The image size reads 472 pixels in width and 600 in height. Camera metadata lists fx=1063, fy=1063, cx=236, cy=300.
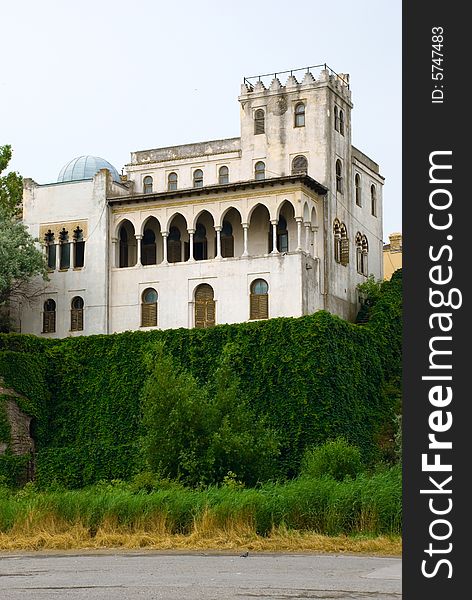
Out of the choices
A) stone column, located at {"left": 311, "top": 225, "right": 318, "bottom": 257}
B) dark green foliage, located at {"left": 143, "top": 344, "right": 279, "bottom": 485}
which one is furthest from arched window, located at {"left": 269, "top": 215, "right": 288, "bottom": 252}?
dark green foliage, located at {"left": 143, "top": 344, "right": 279, "bottom": 485}

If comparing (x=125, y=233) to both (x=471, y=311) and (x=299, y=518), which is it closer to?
(x=299, y=518)

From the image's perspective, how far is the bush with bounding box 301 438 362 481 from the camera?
32688 mm

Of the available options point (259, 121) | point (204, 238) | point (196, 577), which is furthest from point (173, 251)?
point (196, 577)

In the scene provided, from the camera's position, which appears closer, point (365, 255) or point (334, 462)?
point (334, 462)

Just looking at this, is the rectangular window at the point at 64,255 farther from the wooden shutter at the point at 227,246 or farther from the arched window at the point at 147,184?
the wooden shutter at the point at 227,246

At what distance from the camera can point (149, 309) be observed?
151 feet

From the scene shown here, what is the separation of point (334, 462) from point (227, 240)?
1677cm

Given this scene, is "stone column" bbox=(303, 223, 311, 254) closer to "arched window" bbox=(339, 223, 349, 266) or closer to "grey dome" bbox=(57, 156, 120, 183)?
"arched window" bbox=(339, 223, 349, 266)

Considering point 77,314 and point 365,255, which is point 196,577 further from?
point 365,255

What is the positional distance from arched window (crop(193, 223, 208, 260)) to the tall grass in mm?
25257

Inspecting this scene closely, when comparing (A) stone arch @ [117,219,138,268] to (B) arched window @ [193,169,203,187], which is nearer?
(A) stone arch @ [117,219,138,268]

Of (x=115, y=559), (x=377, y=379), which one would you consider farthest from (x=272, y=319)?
(x=115, y=559)

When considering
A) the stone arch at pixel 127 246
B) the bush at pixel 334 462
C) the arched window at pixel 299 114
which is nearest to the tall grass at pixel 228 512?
the bush at pixel 334 462

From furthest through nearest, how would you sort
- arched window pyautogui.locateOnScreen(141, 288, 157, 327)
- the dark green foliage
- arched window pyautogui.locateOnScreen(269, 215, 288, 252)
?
1. arched window pyautogui.locateOnScreen(269, 215, 288, 252)
2. arched window pyautogui.locateOnScreen(141, 288, 157, 327)
3. the dark green foliage
